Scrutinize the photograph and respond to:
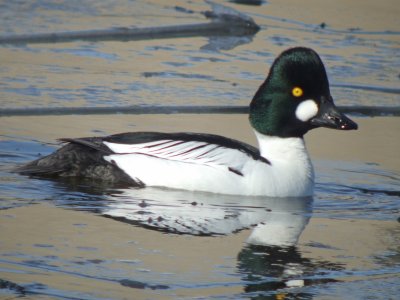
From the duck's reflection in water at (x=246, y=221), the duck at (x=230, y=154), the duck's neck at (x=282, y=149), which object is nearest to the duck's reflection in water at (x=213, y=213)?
the duck's reflection in water at (x=246, y=221)

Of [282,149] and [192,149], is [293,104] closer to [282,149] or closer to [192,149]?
[282,149]

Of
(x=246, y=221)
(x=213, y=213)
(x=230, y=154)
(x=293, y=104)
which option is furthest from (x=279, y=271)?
(x=293, y=104)

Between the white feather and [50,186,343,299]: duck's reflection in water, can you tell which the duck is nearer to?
the white feather

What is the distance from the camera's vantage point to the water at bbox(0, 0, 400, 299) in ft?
21.8

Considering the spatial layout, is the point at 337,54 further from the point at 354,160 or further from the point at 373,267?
the point at 373,267

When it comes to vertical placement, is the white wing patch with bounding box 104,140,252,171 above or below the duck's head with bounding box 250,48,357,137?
below

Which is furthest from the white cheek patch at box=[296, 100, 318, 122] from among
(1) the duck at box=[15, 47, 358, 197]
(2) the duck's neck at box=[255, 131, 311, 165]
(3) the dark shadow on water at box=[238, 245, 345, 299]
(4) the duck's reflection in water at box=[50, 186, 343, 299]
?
(3) the dark shadow on water at box=[238, 245, 345, 299]

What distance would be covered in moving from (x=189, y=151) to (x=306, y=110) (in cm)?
110

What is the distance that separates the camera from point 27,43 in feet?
45.4

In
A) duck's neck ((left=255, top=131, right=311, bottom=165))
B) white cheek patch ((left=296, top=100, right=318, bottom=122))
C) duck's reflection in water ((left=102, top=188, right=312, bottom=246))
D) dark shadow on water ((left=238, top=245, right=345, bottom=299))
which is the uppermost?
white cheek patch ((left=296, top=100, right=318, bottom=122))

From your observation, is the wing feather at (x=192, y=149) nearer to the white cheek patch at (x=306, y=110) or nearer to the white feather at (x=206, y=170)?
the white feather at (x=206, y=170)

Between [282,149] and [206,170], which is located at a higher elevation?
[282,149]

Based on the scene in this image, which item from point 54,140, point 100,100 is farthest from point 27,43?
point 54,140

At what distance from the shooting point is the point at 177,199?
8781 mm
